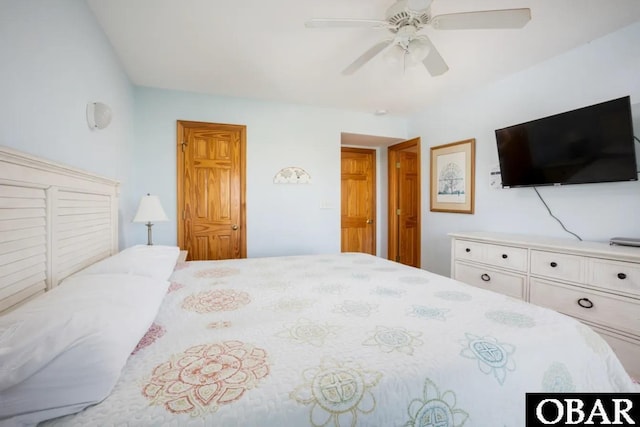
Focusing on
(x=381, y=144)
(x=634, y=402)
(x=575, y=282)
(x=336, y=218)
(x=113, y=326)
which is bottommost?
(x=634, y=402)

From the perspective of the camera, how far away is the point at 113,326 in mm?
711

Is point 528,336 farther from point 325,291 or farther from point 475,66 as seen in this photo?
point 475,66

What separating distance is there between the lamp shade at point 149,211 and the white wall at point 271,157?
0.59 meters

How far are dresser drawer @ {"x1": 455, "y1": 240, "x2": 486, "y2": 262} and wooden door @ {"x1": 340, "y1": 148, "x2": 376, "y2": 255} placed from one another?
1.96 meters

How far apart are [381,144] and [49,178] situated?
406cm

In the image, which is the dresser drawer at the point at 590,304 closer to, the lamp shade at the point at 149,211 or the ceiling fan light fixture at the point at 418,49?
the ceiling fan light fixture at the point at 418,49

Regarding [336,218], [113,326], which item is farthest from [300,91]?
[113,326]

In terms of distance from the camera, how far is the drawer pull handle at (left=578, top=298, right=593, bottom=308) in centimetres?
175

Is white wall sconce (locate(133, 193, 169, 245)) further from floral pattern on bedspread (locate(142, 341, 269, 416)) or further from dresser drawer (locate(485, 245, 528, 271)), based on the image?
dresser drawer (locate(485, 245, 528, 271))

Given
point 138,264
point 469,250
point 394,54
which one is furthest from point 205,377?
point 469,250

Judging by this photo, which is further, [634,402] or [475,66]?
[475,66]

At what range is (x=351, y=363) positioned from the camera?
0.76 metres

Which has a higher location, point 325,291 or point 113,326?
point 113,326

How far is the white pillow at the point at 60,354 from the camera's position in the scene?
0.55m
